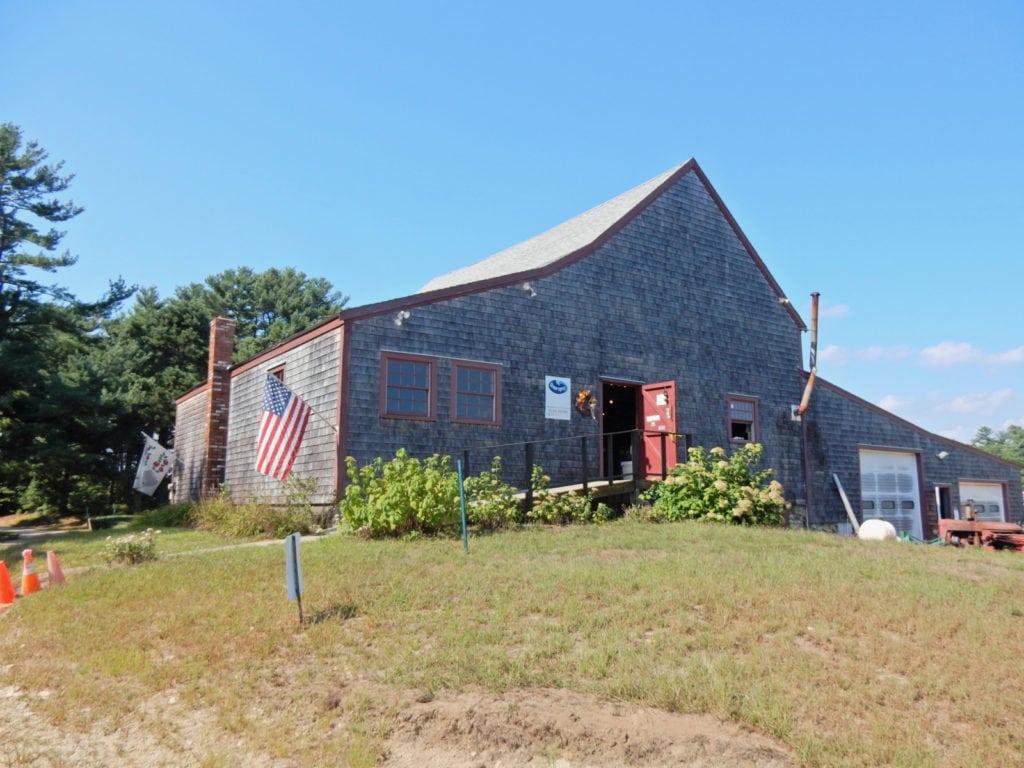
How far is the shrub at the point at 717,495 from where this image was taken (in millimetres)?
13352

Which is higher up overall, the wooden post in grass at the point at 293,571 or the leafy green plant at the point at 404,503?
→ the leafy green plant at the point at 404,503

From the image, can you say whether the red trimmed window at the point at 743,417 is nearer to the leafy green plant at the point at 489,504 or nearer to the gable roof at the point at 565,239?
the gable roof at the point at 565,239

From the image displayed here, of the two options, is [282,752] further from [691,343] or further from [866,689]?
[691,343]

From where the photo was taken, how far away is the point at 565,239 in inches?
774

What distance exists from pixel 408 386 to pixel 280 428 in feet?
8.16

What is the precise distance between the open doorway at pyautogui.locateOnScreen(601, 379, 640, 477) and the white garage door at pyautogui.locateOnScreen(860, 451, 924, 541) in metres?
8.08

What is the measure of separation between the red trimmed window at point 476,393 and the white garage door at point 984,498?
18147 millimetres

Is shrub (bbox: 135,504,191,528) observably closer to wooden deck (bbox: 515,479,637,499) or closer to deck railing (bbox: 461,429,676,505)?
deck railing (bbox: 461,429,676,505)

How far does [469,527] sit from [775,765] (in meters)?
8.33

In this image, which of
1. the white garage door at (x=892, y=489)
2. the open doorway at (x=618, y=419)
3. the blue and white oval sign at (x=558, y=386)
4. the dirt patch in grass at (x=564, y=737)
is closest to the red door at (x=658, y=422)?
the open doorway at (x=618, y=419)

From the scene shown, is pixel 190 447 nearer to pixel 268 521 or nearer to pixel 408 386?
pixel 268 521

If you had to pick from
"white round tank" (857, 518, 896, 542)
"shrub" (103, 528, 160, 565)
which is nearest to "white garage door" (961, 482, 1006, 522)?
"white round tank" (857, 518, 896, 542)

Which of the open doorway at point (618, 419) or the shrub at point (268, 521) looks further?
the open doorway at point (618, 419)

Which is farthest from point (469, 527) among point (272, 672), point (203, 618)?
point (272, 672)
